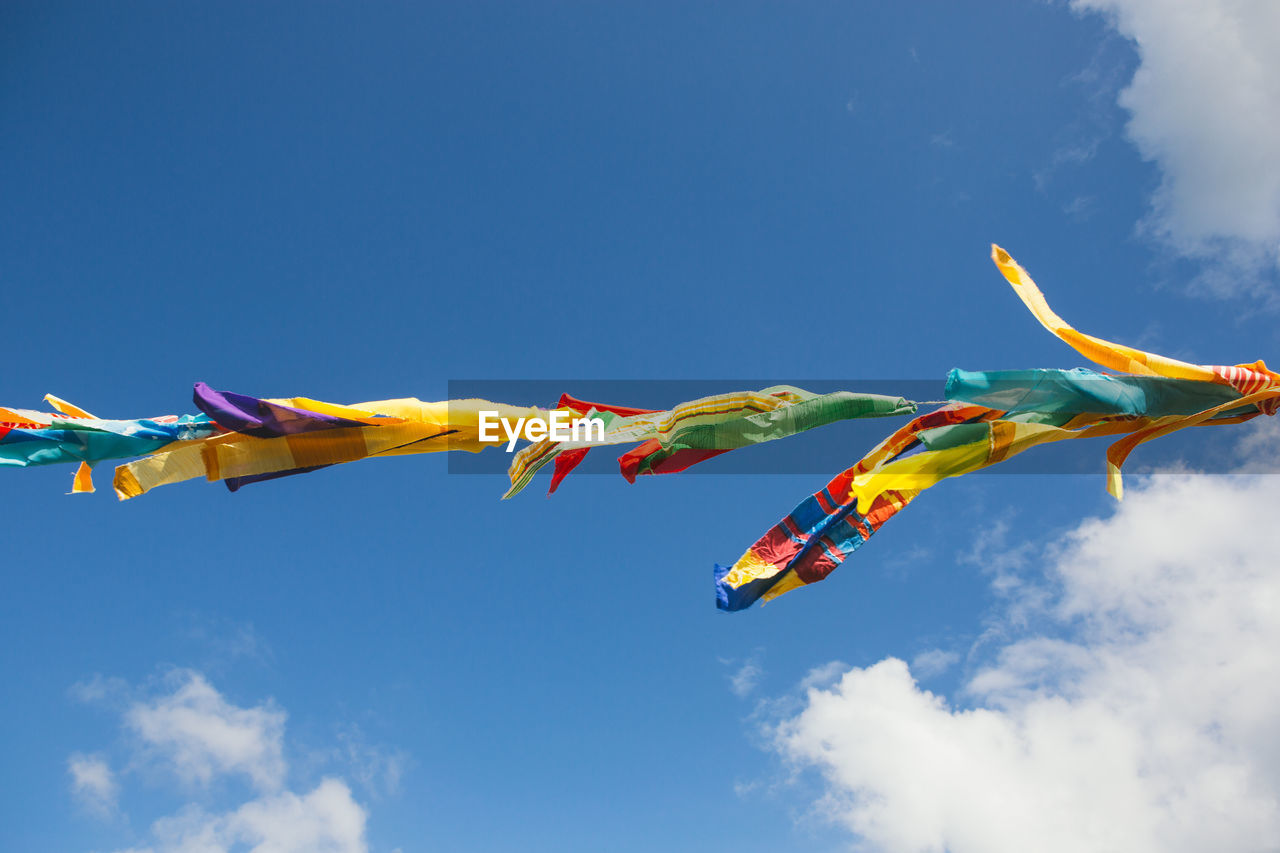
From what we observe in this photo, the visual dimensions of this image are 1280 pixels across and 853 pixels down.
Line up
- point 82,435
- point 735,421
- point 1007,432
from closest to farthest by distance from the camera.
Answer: point 82,435 → point 735,421 → point 1007,432

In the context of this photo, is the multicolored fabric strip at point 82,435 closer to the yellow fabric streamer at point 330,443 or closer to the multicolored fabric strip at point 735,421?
the yellow fabric streamer at point 330,443

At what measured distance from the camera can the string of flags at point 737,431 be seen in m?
5.30

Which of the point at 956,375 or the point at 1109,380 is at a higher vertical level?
the point at 1109,380

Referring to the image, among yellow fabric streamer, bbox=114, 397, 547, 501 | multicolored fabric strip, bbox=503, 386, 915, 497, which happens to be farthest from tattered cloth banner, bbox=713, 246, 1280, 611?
yellow fabric streamer, bbox=114, 397, 547, 501

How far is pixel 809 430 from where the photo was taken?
223 inches

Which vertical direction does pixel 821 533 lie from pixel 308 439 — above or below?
below

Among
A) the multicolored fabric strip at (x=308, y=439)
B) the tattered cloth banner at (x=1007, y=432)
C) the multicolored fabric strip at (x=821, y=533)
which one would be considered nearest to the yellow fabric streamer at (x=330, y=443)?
the multicolored fabric strip at (x=308, y=439)

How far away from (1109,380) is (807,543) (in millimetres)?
2238

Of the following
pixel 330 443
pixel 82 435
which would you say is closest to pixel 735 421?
pixel 330 443

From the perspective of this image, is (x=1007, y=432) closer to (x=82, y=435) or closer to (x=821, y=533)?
(x=821, y=533)

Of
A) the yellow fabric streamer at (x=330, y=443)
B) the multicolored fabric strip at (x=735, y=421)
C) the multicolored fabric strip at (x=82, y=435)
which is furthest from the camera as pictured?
the multicolored fabric strip at (x=735, y=421)

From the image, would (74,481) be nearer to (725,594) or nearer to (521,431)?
(521,431)

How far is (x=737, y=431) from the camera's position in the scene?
220 inches

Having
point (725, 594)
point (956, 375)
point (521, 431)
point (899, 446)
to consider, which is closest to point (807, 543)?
point (725, 594)
